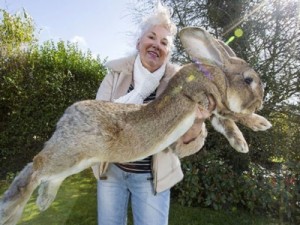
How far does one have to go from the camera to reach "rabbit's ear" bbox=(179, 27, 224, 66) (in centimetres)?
273

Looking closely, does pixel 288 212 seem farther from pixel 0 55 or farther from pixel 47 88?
pixel 0 55

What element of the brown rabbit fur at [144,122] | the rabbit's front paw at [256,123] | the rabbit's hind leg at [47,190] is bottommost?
the rabbit's hind leg at [47,190]

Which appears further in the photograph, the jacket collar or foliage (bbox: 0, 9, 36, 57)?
foliage (bbox: 0, 9, 36, 57)

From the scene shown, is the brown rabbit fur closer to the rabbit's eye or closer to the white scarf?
the rabbit's eye

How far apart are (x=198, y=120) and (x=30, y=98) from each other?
6.25 m

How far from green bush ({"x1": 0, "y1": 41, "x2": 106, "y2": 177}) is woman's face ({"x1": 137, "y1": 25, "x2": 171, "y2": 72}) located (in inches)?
216

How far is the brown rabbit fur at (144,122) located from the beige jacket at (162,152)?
0.30 m

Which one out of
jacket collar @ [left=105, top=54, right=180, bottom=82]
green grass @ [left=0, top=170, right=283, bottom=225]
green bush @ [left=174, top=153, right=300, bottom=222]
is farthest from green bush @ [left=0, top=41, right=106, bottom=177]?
jacket collar @ [left=105, top=54, right=180, bottom=82]

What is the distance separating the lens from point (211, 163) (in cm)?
670

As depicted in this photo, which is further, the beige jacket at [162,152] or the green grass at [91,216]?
the green grass at [91,216]

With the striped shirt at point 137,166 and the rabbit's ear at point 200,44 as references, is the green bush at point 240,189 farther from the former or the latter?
the rabbit's ear at point 200,44

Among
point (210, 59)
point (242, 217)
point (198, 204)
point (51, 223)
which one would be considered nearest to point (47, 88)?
point (51, 223)

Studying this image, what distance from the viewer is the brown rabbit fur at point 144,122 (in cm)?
236

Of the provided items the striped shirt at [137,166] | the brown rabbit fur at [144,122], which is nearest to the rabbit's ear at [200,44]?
the brown rabbit fur at [144,122]
